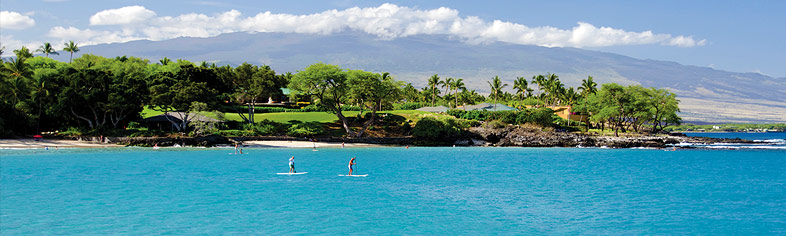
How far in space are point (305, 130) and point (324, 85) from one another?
27.7 ft

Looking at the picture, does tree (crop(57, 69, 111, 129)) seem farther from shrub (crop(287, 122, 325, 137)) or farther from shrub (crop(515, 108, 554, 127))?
shrub (crop(515, 108, 554, 127))

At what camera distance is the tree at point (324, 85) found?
300ft

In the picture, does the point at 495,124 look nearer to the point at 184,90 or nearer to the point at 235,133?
the point at 235,133

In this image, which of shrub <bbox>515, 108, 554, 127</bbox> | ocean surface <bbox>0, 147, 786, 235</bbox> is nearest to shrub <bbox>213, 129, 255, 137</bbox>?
ocean surface <bbox>0, 147, 786, 235</bbox>

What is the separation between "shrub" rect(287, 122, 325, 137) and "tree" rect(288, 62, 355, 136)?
391 centimetres

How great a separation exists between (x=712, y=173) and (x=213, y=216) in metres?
44.1

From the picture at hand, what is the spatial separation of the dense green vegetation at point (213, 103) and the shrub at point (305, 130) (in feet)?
0.46

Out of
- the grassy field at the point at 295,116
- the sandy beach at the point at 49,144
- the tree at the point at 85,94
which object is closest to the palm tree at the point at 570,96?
the grassy field at the point at 295,116

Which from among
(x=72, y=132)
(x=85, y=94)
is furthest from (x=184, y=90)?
(x=72, y=132)

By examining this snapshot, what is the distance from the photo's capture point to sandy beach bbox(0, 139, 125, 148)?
71938mm

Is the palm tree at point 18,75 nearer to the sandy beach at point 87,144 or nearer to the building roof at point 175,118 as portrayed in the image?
the sandy beach at point 87,144

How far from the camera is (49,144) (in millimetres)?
74562

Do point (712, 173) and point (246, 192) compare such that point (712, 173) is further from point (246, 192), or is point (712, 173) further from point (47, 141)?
point (47, 141)

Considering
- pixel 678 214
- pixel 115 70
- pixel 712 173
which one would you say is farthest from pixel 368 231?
pixel 115 70
